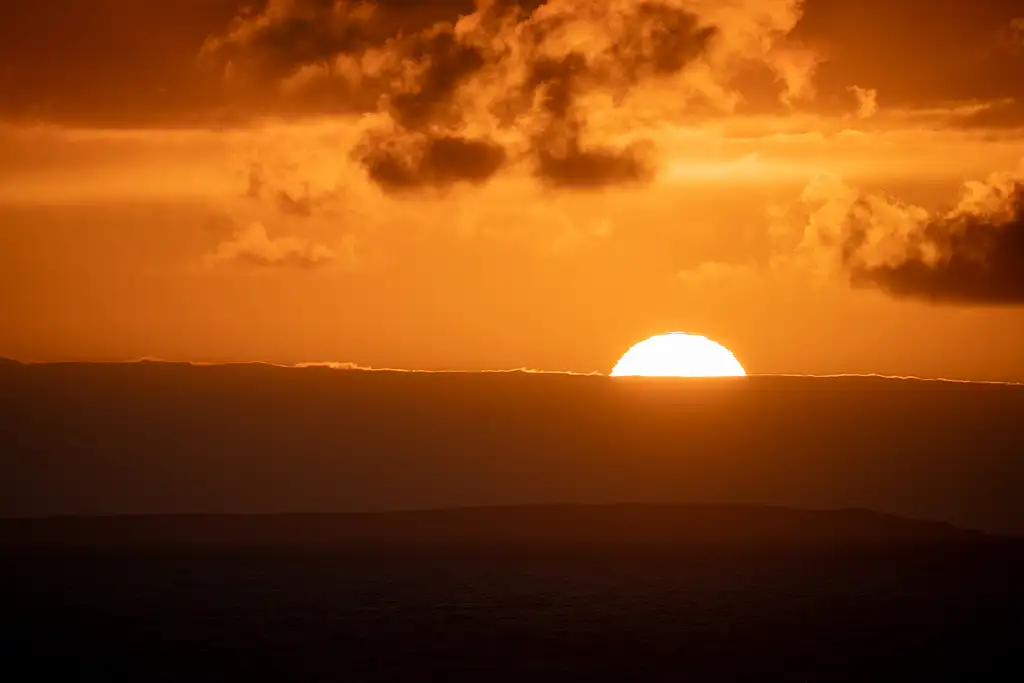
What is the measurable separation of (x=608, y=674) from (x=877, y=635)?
1667 inches

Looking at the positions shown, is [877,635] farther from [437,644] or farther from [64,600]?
[64,600]

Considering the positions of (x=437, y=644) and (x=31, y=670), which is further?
(x=437, y=644)

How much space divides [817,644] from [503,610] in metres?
39.7

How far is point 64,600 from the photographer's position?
198 m

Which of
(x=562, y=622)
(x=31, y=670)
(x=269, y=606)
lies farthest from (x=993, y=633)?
(x=31, y=670)

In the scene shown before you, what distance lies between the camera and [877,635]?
542 feet

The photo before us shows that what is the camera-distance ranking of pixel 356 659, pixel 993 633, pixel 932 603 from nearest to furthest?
pixel 356 659
pixel 993 633
pixel 932 603

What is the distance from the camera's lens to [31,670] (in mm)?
138625

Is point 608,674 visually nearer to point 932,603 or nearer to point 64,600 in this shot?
point 932,603

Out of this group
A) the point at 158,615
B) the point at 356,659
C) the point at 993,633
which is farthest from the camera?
the point at 158,615

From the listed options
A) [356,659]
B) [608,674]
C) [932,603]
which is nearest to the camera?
[608,674]

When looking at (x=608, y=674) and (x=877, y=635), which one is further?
(x=877, y=635)

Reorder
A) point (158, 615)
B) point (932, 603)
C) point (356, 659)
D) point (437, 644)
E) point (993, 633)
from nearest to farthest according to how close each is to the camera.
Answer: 1. point (356, 659)
2. point (437, 644)
3. point (993, 633)
4. point (158, 615)
5. point (932, 603)

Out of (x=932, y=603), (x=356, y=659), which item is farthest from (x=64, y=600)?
(x=932, y=603)
